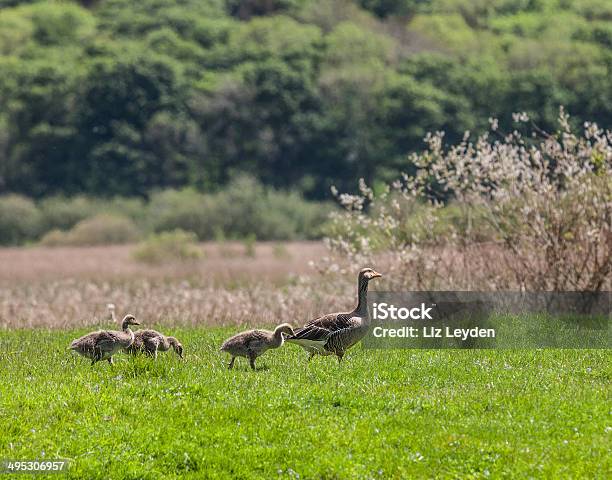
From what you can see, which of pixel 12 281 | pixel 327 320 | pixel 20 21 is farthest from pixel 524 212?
pixel 20 21

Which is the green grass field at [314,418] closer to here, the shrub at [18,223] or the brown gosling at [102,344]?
the brown gosling at [102,344]

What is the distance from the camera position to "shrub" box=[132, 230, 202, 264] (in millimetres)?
51312

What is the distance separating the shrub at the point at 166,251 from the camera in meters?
51.3

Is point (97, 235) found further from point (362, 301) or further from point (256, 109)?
point (362, 301)

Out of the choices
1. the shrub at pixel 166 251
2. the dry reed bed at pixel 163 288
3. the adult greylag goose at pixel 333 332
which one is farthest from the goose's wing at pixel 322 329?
the shrub at pixel 166 251

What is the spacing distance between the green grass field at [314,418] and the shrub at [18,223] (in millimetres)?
50326

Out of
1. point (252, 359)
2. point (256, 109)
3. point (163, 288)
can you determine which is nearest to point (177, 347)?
point (252, 359)

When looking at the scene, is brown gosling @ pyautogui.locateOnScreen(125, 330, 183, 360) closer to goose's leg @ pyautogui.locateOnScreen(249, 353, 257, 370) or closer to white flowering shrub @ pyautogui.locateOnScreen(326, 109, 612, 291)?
goose's leg @ pyautogui.locateOnScreen(249, 353, 257, 370)

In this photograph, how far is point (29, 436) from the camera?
1489 cm

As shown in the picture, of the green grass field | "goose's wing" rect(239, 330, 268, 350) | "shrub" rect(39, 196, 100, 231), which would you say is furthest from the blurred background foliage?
the green grass field

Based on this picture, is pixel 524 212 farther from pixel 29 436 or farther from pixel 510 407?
pixel 29 436

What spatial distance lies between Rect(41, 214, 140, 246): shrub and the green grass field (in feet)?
141

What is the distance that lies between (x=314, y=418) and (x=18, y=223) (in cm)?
5639

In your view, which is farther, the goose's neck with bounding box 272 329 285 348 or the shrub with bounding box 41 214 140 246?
the shrub with bounding box 41 214 140 246
